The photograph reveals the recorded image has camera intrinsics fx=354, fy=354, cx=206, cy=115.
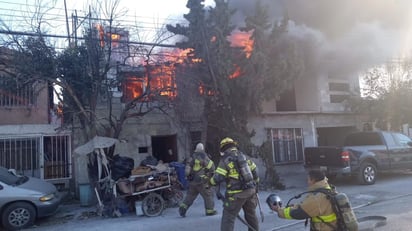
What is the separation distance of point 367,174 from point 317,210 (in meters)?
8.81

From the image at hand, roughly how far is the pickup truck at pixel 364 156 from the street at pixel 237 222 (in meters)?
0.56

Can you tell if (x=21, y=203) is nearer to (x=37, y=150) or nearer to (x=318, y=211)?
(x=37, y=150)

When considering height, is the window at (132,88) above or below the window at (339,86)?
below

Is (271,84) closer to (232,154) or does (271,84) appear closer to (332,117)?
(332,117)

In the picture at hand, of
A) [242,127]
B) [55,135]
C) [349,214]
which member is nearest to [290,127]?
[242,127]

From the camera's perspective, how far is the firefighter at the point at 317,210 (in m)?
3.15

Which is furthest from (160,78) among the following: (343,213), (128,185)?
(343,213)

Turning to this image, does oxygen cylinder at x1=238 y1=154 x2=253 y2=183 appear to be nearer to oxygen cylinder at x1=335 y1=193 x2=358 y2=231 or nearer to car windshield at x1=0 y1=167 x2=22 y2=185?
oxygen cylinder at x1=335 y1=193 x2=358 y2=231

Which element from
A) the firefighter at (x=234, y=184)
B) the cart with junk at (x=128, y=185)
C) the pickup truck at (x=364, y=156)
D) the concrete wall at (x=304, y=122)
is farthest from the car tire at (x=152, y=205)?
the concrete wall at (x=304, y=122)

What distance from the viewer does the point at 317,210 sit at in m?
3.15

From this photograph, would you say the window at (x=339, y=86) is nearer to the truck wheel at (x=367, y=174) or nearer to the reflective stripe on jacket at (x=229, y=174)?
the truck wheel at (x=367, y=174)

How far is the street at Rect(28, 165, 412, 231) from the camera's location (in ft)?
21.5

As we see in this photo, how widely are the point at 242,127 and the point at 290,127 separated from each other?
3513 mm

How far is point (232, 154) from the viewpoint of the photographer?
5.32 metres
